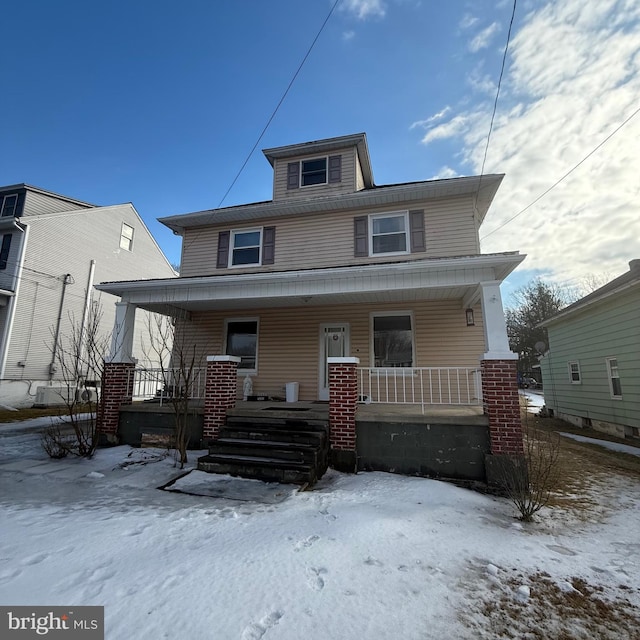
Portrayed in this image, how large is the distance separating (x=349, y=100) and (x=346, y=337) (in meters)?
6.14

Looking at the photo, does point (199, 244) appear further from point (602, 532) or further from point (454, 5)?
point (602, 532)

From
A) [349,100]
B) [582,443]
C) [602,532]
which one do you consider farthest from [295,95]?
[582,443]

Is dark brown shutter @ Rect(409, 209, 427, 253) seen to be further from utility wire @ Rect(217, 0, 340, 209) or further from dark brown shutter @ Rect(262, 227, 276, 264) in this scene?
utility wire @ Rect(217, 0, 340, 209)

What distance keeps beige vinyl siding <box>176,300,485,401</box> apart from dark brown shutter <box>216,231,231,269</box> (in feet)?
5.04

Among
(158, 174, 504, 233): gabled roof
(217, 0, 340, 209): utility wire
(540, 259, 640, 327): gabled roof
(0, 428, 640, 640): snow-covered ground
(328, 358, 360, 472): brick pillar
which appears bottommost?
(0, 428, 640, 640): snow-covered ground

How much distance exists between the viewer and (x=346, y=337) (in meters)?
9.68

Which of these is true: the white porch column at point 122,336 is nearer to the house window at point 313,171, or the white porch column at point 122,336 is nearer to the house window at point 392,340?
the house window at point 392,340

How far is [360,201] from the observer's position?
9.80 meters

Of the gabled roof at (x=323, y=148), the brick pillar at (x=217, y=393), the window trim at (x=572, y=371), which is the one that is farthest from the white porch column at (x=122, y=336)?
the window trim at (x=572, y=371)

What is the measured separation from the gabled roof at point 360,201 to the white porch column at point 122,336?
396 centimetres

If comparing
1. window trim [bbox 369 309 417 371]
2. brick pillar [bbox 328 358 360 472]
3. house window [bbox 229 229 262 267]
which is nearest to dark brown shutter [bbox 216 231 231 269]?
house window [bbox 229 229 262 267]

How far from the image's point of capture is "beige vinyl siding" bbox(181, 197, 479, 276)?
919cm

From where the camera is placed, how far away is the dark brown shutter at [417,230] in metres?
9.30

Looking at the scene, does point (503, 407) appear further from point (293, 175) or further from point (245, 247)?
point (293, 175)
